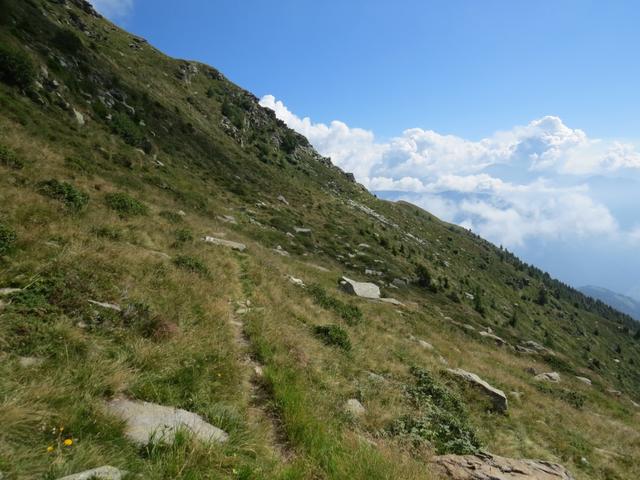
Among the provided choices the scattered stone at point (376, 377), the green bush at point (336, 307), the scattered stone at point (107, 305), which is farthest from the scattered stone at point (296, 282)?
the scattered stone at point (107, 305)

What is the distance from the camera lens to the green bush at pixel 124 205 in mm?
15375

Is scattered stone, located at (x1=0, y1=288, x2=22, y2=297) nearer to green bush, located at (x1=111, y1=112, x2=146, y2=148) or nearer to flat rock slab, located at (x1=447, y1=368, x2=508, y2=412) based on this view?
flat rock slab, located at (x1=447, y1=368, x2=508, y2=412)

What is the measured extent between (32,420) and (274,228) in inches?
1341

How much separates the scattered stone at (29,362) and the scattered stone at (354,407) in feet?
17.9

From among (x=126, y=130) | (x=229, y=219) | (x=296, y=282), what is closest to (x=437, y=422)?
(x=296, y=282)

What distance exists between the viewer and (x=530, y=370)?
83.6 feet

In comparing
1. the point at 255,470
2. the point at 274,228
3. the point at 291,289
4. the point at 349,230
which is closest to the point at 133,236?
the point at 291,289

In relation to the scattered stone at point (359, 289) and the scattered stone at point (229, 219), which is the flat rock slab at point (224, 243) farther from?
the scattered stone at point (229, 219)

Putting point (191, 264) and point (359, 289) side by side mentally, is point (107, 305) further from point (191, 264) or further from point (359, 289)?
point (359, 289)

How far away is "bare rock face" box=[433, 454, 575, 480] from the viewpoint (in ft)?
20.9

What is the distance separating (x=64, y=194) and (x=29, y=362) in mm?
9895

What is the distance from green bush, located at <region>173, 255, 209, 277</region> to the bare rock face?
8.35m

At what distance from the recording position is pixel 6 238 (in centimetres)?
782

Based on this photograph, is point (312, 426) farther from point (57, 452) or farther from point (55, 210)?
point (55, 210)
